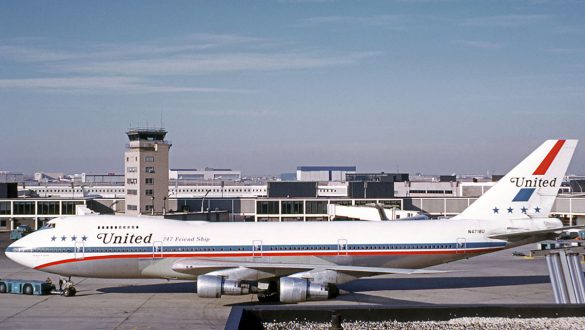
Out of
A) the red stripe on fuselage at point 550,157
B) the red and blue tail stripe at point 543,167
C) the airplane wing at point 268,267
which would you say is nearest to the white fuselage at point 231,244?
the airplane wing at point 268,267

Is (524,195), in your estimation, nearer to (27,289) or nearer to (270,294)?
(270,294)

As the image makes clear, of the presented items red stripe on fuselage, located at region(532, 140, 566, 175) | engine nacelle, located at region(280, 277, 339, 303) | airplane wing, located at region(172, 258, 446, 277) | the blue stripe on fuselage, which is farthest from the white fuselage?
engine nacelle, located at region(280, 277, 339, 303)

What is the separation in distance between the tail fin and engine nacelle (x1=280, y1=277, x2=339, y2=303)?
438 inches

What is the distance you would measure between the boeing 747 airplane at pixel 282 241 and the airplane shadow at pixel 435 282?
3.33 meters

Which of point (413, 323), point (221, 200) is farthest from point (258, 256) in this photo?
point (221, 200)

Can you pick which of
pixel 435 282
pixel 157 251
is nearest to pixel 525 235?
pixel 435 282

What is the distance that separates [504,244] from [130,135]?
60.6m

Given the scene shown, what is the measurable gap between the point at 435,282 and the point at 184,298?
632 inches

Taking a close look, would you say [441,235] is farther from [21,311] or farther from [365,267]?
[21,311]

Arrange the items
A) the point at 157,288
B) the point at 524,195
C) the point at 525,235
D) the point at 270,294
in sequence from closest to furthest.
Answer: the point at 270,294 → the point at 525,235 → the point at 524,195 → the point at 157,288

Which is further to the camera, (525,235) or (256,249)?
(525,235)

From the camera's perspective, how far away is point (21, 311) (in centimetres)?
3144

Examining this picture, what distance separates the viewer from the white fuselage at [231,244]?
115 feet

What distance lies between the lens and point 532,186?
36.7 meters
